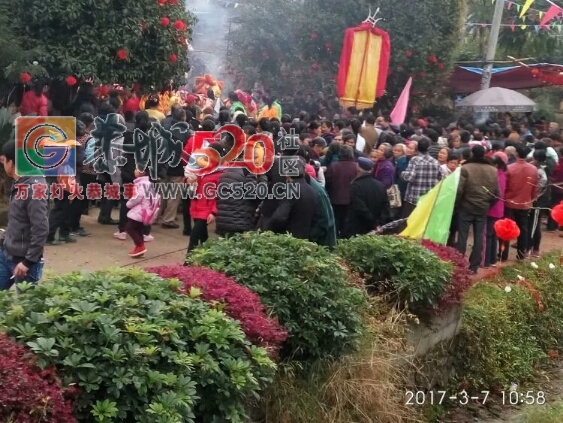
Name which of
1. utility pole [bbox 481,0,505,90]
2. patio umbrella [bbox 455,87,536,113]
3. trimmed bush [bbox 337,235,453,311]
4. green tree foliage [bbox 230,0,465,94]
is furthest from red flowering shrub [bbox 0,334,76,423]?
utility pole [bbox 481,0,505,90]

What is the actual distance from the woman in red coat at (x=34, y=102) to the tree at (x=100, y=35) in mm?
295

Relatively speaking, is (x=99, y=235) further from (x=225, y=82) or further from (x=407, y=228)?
(x=225, y=82)

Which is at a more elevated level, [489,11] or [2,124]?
[489,11]

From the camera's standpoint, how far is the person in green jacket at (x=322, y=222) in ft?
24.2

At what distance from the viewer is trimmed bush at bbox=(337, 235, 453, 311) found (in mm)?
6000

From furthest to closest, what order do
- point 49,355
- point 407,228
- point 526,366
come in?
1. point 407,228
2. point 526,366
3. point 49,355

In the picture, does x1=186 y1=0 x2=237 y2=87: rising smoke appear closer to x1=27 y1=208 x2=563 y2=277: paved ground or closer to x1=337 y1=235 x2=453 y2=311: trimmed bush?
x1=27 y1=208 x2=563 y2=277: paved ground

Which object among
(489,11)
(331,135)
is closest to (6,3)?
(331,135)

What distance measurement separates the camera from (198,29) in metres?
28.4

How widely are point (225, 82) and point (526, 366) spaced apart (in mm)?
15771

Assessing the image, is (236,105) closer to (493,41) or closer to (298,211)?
(493,41)

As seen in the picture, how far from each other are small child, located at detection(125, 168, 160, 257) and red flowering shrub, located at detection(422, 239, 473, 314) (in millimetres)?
3172

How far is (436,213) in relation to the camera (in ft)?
28.1

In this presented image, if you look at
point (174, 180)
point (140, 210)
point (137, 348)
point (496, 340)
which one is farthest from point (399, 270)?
point (174, 180)
